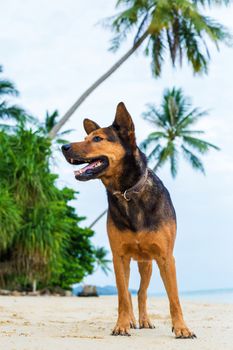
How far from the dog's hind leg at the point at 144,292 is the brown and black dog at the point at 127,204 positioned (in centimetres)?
68

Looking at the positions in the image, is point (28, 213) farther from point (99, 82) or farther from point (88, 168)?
point (88, 168)

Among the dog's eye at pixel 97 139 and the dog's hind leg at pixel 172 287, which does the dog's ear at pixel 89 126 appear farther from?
the dog's hind leg at pixel 172 287

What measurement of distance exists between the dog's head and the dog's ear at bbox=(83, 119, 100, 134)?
1.13 feet

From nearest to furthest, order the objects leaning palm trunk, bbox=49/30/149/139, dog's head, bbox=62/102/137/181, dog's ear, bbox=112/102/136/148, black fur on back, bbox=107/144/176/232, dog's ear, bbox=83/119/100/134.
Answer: dog's head, bbox=62/102/137/181 → dog's ear, bbox=112/102/136/148 → black fur on back, bbox=107/144/176/232 → dog's ear, bbox=83/119/100/134 → leaning palm trunk, bbox=49/30/149/139

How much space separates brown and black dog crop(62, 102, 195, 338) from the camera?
5.82 metres

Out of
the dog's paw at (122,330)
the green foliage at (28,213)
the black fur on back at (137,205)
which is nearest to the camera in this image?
the black fur on back at (137,205)

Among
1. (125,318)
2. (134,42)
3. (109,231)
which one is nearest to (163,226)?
(109,231)

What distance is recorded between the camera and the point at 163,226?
620cm

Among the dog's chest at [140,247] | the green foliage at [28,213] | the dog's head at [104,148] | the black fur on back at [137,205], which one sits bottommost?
the dog's chest at [140,247]

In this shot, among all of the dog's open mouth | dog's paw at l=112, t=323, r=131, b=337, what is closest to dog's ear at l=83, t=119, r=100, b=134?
the dog's open mouth

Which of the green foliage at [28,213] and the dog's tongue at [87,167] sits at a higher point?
the green foliage at [28,213]

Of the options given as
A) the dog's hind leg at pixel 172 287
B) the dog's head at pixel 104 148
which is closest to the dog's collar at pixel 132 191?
the dog's head at pixel 104 148

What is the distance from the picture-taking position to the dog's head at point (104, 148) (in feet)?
18.8

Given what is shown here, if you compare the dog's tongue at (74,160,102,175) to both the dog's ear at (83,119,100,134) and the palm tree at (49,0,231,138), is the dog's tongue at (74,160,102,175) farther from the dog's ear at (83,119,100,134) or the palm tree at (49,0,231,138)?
the palm tree at (49,0,231,138)
